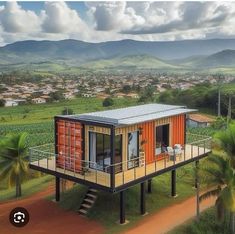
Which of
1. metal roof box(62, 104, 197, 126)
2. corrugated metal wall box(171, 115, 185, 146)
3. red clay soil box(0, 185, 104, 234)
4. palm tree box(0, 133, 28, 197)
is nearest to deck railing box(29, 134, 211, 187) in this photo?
corrugated metal wall box(171, 115, 185, 146)

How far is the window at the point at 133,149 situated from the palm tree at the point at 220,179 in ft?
13.2

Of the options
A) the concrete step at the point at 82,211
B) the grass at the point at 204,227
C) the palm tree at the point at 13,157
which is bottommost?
the grass at the point at 204,227

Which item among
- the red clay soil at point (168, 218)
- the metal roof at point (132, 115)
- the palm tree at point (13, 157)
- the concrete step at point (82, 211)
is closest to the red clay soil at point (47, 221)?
the concrete step at point (82, 211)

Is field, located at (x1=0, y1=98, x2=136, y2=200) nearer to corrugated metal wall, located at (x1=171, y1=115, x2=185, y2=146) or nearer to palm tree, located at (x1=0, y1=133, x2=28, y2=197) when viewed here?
palm tree, located at (x1=0, y1=133, x2=28, y2=197)

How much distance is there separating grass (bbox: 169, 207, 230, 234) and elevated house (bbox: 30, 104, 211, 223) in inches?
105

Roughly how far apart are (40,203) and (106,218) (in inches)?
209

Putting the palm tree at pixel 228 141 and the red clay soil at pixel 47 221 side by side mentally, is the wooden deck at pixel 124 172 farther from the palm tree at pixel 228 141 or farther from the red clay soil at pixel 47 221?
the palm tree at pixel 228 141

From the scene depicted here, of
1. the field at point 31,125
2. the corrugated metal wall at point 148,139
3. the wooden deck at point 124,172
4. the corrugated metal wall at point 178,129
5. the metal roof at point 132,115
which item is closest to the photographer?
the wooden deck at point 124,172

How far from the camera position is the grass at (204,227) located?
2041cm

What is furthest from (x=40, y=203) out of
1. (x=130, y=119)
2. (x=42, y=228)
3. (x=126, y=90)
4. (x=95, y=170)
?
(x=126, y=90)

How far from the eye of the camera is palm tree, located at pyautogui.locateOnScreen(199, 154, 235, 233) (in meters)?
18.4

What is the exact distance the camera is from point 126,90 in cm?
15825

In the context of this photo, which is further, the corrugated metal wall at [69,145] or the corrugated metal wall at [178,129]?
the corrugated metal wall at [178,129]

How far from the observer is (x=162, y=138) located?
2453 cm
